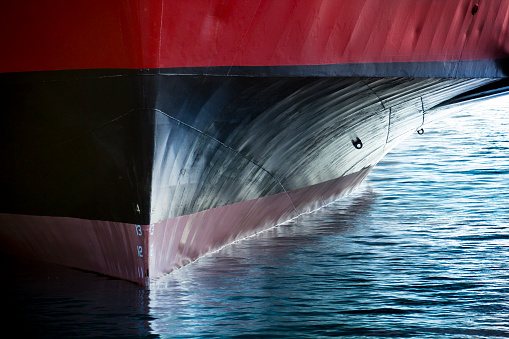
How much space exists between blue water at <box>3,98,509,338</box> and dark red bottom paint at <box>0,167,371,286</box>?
3.8 inches

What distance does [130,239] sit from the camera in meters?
4.93

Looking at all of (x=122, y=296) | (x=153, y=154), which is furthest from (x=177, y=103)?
(x=122, y=296)

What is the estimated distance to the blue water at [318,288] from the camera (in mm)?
4324

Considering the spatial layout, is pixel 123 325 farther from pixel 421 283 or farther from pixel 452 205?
pixel 452 205

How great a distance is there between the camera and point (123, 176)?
4691 millimetres

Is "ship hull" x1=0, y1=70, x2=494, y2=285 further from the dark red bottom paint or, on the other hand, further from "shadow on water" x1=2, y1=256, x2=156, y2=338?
"shadow on water" x1=2, y1=256, x2=156, y2=338

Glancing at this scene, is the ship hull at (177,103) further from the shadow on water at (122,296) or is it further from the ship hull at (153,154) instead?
the shadow on water at (122,296)

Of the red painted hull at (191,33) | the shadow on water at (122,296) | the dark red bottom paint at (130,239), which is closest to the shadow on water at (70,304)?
the shadow on water at (122,296)

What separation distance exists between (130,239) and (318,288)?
1.28 metres

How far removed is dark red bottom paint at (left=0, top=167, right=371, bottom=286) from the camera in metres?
4.98

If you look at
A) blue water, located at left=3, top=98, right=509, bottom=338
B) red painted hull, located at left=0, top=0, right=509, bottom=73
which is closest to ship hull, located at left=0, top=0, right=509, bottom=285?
red painted hull, located at left=0, top=0, right=509, bottom=73

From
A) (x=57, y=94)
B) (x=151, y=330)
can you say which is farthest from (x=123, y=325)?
(x=57, y=94)

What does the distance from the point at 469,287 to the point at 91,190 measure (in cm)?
252

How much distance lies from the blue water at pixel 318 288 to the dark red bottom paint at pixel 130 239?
98mm
